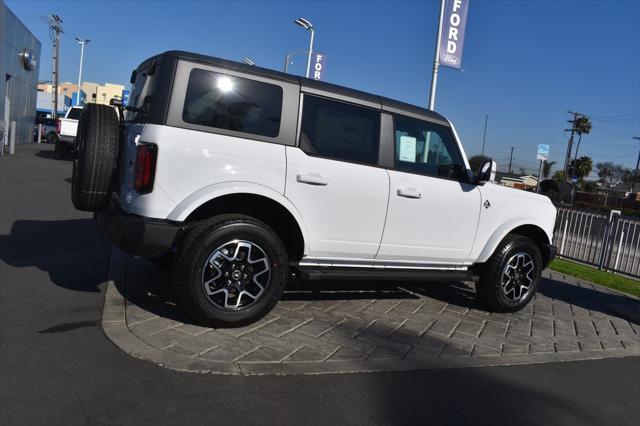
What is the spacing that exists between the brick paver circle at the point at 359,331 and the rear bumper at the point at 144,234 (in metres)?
0.65

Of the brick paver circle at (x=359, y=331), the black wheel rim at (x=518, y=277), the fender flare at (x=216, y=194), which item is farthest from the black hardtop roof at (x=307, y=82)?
the brick paver circle at (x=359, y=331)

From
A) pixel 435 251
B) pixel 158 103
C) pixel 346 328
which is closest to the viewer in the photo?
pixel 158 103

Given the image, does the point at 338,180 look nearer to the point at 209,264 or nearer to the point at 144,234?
the point at 209,264

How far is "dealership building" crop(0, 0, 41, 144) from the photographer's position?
80.6 ft

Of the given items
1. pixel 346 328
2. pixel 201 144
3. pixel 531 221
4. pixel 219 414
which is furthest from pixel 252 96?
pixel 531 221

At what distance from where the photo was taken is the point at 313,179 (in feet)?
14.3

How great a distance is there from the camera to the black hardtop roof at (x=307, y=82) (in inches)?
159

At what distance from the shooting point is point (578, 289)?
795cm

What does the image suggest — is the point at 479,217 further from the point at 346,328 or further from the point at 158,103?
the point at 158,103

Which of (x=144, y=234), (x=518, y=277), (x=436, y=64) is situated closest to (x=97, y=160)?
(x=144, y=234)

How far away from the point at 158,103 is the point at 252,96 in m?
0.75

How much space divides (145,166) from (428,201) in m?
2.64

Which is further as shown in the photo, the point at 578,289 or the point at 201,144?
the point at 578,289

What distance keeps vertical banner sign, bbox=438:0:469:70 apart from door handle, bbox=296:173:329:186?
26.1 ft
